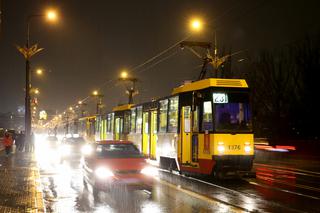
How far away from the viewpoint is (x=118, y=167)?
15.1 meters

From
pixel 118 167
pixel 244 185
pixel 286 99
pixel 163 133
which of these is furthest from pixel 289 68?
pixel 118 167

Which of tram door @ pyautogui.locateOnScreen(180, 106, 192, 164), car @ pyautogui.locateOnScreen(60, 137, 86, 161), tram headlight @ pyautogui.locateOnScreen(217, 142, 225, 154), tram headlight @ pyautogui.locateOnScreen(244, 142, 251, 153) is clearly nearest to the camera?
tram headlight @ pyautogui.locateOnScreen(217, 142, 225, 154)

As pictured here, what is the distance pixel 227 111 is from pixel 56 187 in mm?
6726

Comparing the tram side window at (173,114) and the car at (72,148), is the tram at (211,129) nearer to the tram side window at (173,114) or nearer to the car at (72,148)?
the tram side window at (173,114)

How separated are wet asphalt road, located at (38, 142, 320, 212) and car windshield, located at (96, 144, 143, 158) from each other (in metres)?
1.09

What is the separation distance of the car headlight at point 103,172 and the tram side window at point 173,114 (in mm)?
6909

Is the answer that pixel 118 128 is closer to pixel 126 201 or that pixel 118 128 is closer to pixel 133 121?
pixel 133 121

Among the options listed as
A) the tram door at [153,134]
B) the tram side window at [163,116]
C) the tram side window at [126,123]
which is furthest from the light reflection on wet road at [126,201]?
the tram side window at [126,123]

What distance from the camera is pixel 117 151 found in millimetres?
16203

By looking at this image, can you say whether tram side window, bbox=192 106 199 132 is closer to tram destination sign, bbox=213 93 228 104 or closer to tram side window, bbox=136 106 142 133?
tram destination sign, bbox=213 93 228 104

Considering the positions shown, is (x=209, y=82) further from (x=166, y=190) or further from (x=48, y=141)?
(x=48, y=141)

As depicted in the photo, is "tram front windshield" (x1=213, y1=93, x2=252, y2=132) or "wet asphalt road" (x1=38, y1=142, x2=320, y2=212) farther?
"tram front windshield" (x1=213, y1=93, x2=252, y2=132)

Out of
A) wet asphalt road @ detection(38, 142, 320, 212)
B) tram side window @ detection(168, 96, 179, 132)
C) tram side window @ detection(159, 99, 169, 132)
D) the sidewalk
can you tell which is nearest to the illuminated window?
tram side window @ detection(159, 99, 169, 132)

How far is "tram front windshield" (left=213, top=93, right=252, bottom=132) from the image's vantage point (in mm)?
18812
